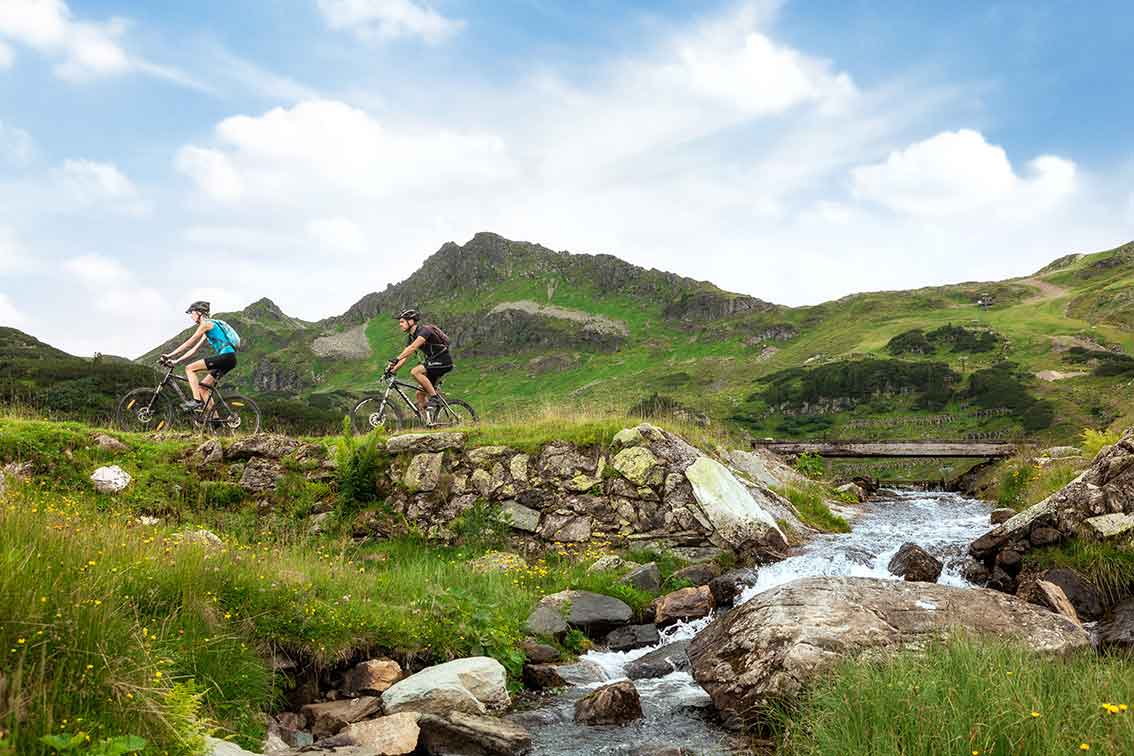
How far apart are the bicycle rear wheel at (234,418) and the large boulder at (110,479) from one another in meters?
2.46

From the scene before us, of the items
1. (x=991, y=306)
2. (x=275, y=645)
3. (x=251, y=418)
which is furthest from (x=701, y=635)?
(x=991, y=306)

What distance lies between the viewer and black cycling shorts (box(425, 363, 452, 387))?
17.6 meters

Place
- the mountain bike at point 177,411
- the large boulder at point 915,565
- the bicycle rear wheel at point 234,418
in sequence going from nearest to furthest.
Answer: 1. the large boulder at point 915,565
2. the mountain bike at point 177,411
3. the bicycle rear wheel at point 234,418

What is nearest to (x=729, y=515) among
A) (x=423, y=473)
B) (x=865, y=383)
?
(x=423, y=473)

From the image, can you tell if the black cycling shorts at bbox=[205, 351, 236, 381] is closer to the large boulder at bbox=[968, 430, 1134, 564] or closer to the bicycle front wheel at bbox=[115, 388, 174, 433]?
the bicycle front wheel at bbox=[115, 388, 174, 433]

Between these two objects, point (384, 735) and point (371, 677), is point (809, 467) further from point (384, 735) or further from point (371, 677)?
point (384, 735)

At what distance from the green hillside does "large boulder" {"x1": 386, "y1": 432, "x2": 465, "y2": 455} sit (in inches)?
125

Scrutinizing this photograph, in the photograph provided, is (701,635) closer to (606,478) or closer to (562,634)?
(562,634)

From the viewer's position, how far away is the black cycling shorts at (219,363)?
1673 centimetres

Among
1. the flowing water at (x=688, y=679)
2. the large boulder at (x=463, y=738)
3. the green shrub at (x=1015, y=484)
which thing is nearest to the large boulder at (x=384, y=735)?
the large boulder at (x=463, y=738)

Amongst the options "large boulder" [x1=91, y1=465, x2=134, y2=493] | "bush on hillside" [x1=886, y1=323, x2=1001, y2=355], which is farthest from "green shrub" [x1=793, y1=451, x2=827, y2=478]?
"bush on hillside" [x1=886, y1=323, x2=1001, y2=355]

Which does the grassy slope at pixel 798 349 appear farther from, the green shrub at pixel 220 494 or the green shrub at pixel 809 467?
the green shrub at pixel 220 494

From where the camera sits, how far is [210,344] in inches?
664

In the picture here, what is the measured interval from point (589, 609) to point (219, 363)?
1088 cm
